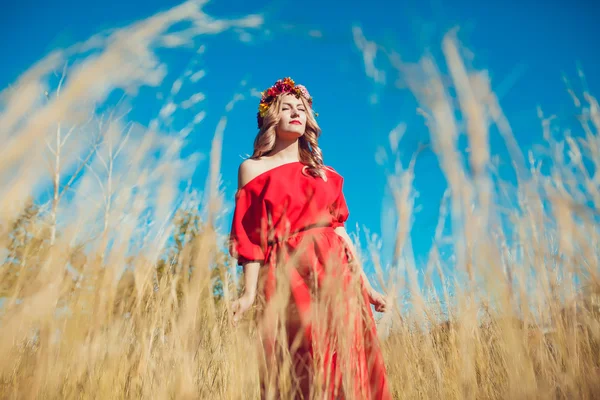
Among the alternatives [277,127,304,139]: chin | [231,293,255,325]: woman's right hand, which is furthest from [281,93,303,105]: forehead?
[231,293,255,325]: woman's right hand

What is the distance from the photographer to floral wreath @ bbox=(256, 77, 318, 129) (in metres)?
2.13

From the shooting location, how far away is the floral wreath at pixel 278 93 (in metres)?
2.13

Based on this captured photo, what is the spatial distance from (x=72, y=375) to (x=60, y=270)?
0.28 m

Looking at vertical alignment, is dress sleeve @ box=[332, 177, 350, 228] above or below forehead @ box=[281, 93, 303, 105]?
below

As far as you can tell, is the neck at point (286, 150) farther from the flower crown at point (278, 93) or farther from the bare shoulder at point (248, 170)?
the flower crown at point (278, 93)

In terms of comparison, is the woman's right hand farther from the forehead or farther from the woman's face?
the forehead

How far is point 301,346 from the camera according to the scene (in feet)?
4.41

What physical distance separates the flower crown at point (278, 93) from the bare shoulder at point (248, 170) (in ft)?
1.32

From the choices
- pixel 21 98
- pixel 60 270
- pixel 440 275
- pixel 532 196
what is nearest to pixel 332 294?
pixel 440 275

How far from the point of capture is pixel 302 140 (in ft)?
6.73

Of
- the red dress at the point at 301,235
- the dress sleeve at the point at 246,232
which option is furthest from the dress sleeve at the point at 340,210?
the dress sleeve at the point at 246,232

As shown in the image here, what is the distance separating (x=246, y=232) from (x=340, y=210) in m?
0.47

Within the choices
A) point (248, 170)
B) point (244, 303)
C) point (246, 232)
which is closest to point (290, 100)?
point (248, 170)

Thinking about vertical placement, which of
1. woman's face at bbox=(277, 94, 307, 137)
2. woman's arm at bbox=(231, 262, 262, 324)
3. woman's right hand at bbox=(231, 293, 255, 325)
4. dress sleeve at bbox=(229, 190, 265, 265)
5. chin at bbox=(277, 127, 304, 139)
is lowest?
woman's right hand at bbox=(231, 293, 255, 325)
